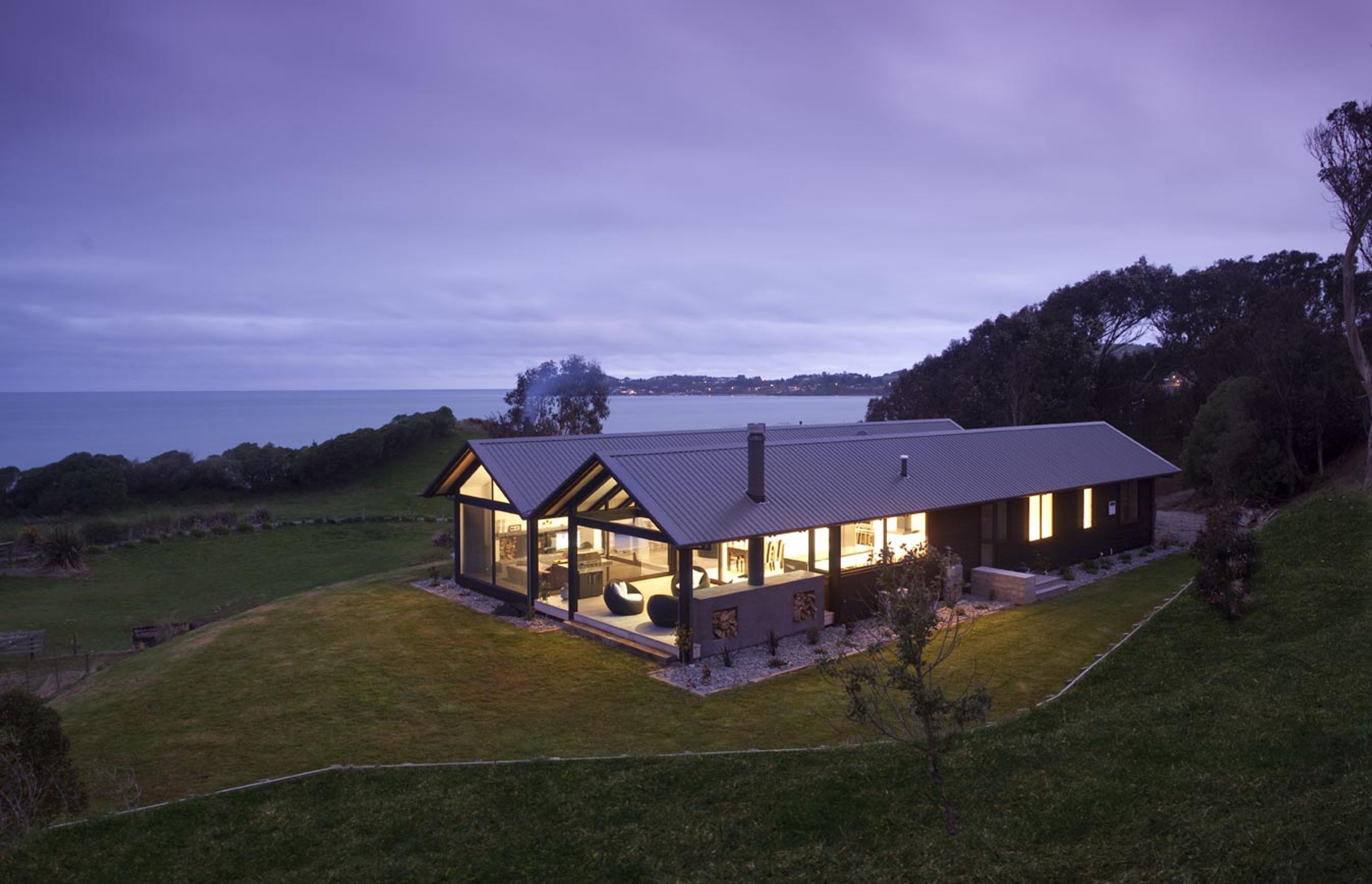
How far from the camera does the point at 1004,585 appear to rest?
59.2 feet

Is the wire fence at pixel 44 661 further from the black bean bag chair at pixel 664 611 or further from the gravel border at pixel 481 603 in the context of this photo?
the black bean bag chair at pixel 664 611

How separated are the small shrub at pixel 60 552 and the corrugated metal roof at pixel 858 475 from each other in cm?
2240

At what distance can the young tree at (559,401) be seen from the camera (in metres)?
47.8

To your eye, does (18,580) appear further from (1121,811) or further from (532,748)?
(1121,811)

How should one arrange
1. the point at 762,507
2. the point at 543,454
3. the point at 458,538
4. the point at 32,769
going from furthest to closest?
the point at 458,538
the point at 543,454
the point at 762,507
the point at 32,769

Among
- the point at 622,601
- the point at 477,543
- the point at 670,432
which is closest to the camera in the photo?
the point at 622,601

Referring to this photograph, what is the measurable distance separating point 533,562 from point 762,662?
19.6 feet

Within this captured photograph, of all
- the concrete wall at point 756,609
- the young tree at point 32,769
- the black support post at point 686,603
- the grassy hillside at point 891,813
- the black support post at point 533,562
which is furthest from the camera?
the black support post at point 533,562

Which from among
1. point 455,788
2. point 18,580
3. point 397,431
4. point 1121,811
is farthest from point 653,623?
point 397,431

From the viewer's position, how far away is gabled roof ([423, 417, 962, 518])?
18.1 m

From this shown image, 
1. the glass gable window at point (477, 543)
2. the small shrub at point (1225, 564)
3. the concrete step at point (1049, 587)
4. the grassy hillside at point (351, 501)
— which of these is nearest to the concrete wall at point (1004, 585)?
the concrete step at point (1049, 587)

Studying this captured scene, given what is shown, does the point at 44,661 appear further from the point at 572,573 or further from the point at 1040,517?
the point at 1040,517

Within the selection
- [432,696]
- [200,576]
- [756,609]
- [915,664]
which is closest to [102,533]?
[200,576]

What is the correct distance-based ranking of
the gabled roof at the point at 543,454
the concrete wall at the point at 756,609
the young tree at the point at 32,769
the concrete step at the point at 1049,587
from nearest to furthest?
1. the young tree at the point at 32,769
2. the concrete wall at the point at 756,609
3. the gabled roof at the point at 543,454
4. the concrete step at the point at 1049,587
